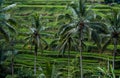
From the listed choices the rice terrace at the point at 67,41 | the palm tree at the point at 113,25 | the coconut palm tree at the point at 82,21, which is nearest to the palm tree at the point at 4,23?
the rice terrace at the point at 67,41

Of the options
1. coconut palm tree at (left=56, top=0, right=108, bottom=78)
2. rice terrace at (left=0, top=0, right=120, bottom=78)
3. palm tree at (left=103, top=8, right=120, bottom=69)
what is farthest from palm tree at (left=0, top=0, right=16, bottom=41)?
palm tree at (left=103, top=8, right=120, bottom=69)

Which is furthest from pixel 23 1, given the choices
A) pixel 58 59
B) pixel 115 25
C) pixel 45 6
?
pixel 115 25

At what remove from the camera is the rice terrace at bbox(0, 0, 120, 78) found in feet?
95.0

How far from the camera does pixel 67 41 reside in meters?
43.7

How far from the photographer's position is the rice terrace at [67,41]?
95.0 feet

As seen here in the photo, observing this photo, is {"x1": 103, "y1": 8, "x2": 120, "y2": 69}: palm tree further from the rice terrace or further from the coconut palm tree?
the coconut palm tree

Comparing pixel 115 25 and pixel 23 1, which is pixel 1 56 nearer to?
pixel 115 25

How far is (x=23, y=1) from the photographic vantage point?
335 feet

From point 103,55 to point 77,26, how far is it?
2761 centimetres

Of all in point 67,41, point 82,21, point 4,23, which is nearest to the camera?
point 4,23

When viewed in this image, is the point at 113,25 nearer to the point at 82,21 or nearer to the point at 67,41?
the point at 67,41

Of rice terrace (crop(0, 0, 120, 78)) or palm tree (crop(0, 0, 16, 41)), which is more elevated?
palm tree (crop(0, 0, 16, 41))

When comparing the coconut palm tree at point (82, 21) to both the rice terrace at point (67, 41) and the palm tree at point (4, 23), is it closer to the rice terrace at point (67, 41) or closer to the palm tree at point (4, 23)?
the rice terrace at point (67, 41)

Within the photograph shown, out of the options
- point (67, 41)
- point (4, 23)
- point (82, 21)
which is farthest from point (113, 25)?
point (4, 23)
